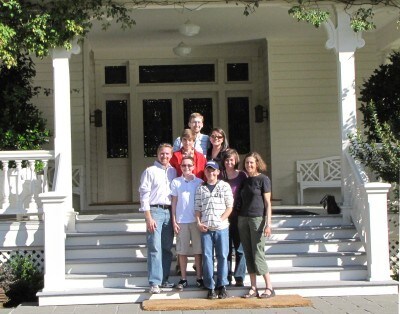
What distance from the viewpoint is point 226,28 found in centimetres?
1210

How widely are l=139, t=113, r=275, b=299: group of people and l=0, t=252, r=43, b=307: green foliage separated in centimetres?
166

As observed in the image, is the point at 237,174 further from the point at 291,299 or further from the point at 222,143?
the point at 291,299

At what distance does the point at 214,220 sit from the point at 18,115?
4.30 meters

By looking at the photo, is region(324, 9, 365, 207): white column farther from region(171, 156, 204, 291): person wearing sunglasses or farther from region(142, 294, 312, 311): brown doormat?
region(171, 156, 204, 291): person wearing sunglasses

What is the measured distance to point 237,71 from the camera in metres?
13.7

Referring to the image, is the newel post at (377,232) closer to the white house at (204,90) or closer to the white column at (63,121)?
the white house at (204,90)

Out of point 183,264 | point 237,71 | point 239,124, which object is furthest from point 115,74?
point 183,264

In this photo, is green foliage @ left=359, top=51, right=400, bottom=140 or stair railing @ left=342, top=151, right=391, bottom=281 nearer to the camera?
stair railing @ left=342, top=151, right=391, bottom=281

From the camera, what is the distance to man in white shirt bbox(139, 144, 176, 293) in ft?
25.6

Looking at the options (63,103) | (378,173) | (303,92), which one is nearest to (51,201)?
(63,103)

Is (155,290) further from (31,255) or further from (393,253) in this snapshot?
(393,253)

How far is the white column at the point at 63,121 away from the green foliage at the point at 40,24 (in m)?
0.21

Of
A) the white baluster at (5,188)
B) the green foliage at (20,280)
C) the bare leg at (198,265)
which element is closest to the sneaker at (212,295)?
the bare leg at (198,265)

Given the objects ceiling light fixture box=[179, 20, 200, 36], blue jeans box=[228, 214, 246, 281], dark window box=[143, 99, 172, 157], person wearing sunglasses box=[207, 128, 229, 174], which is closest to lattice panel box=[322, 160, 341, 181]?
dark window box=[143, 99, 172, 157]
